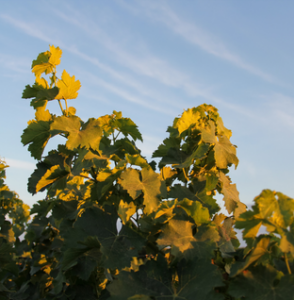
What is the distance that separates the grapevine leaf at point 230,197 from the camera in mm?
1956

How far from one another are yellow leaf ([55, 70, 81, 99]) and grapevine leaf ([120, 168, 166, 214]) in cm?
90

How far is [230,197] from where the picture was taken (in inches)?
78.7

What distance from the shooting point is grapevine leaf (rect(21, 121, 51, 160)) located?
7.01 feet

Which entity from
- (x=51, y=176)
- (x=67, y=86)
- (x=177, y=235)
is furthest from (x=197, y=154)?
(x=67, y=86)

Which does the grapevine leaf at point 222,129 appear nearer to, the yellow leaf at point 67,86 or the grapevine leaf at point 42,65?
the yellow leaf at point 67,86

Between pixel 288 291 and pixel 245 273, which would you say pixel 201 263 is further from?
pixel 288 291

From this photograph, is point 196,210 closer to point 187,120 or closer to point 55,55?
point 187,120

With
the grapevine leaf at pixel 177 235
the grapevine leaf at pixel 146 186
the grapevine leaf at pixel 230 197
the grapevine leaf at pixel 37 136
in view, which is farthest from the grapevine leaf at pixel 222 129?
the grapevine leaf at pixel 37 136

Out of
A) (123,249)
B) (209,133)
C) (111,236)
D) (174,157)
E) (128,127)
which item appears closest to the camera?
(123,249)

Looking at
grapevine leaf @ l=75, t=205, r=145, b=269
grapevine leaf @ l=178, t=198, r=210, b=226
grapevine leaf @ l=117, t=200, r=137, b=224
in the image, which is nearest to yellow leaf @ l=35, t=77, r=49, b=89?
grapevine leaf @ l=75, t=205, r=145, b=269

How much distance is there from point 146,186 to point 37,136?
97cm


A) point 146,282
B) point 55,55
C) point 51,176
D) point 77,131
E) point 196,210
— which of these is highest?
point 55,55

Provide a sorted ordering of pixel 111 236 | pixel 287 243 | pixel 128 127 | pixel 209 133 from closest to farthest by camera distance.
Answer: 1. pixel 287 243
2. pixel 111 236
3. pixel 209 133
4. pixel 128 127

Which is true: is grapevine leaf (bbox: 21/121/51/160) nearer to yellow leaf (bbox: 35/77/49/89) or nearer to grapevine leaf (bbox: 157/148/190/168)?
yellow leaf (bbox: 35/77/49/89)
